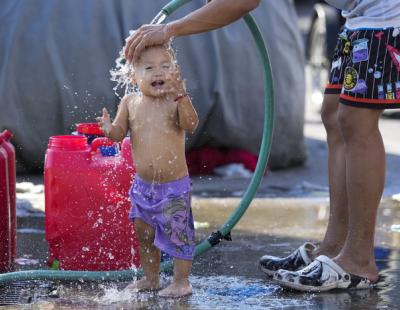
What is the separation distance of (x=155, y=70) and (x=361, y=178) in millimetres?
954

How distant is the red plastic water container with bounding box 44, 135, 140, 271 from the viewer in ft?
14.1

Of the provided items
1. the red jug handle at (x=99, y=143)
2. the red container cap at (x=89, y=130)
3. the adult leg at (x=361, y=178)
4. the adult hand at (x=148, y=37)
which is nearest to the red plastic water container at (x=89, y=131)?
the red container cap at (x=89, y=130)

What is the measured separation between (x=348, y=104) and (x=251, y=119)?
11.4 feet

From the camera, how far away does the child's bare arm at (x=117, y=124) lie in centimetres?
392

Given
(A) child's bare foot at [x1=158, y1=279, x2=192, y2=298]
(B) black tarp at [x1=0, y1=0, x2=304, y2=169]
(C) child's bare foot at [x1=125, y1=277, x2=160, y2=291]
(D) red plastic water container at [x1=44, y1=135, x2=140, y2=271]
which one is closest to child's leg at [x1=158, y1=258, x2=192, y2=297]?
(A) child's bare foot at [x1=158, y1=279, x2=192, y2=298]

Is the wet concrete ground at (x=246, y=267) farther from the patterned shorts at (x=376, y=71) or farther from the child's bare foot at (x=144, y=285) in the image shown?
the patterned shorts at (x=376, y=71)

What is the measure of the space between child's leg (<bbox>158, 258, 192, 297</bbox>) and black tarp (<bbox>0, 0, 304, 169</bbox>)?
315cm

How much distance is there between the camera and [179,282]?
13.0 ft

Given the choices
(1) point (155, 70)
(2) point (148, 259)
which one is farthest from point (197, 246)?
(1) point (155, 70)

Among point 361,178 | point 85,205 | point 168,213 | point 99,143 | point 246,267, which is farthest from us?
point 246,267

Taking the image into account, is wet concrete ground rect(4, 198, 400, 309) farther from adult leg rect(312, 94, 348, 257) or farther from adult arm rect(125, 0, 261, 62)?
adult arm rect(125, 0, 261, 62)

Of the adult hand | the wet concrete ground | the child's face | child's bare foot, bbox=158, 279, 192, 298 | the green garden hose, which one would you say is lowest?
the wet concrete ground

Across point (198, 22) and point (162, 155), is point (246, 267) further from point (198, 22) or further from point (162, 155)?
point (198, 22)

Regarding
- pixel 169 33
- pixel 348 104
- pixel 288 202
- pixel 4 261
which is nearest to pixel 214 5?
pixel 169 33
